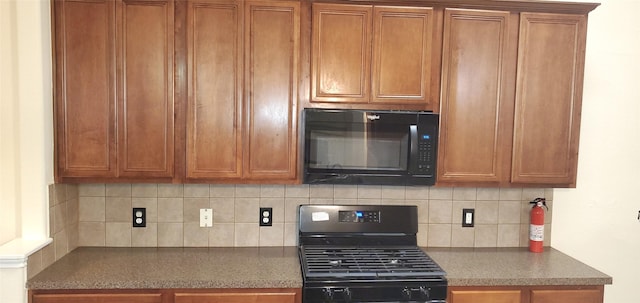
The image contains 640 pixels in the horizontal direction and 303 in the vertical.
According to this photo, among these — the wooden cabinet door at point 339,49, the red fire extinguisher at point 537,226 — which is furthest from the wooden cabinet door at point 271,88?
the red fire extinguisher at point 537,226

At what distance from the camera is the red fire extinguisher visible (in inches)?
97.0

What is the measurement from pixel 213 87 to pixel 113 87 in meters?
0.53

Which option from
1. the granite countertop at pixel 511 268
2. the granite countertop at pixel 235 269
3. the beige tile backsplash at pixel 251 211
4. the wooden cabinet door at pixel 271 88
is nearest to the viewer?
the granite countertop at pixel 235 269

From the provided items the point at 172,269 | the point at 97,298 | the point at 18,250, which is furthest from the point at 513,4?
the point at 18,250

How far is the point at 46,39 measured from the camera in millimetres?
2004

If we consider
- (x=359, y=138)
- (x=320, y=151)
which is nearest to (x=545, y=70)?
(x=359, y=138)

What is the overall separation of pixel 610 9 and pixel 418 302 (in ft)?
7.48

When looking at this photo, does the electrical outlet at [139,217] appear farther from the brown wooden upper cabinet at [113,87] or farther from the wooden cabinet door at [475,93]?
the wooden cabinet door at [475,93]

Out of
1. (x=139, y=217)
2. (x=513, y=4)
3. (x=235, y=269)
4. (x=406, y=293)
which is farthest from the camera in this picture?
(x=139, y=217)

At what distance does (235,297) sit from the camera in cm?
192

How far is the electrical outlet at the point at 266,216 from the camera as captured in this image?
2.48m

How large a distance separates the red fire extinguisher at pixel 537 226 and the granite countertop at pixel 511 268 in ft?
0.18

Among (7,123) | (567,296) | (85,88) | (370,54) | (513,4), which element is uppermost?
(513,4)

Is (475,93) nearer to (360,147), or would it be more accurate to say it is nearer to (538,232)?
(360,147)
